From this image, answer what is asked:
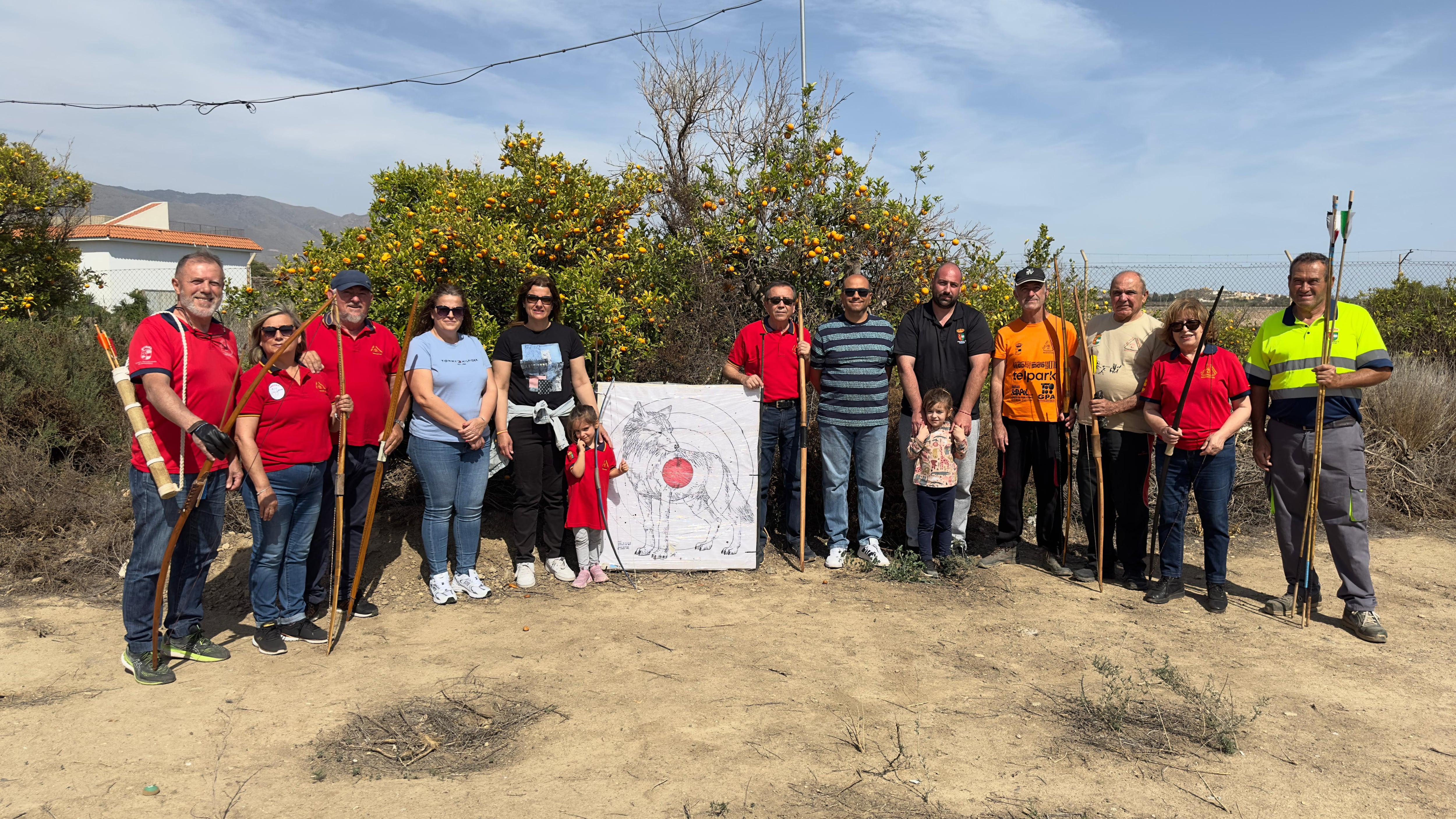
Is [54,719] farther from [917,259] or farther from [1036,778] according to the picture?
[917,259]

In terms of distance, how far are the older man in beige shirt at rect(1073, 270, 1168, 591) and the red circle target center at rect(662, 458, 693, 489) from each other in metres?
2.82

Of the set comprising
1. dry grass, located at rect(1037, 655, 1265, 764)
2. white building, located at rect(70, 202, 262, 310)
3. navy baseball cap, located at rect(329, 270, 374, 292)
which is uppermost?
white building, located at rect(70, 202, 262, 310)

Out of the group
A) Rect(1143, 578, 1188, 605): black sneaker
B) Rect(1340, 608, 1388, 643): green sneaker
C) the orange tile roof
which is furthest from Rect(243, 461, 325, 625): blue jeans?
the orange tile roof

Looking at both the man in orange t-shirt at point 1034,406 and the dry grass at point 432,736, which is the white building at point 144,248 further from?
the man in orange t-shirt at point 1034,406

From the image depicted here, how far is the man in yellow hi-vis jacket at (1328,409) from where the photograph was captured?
4.98 m

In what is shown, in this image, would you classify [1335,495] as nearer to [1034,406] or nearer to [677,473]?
[1034,406]

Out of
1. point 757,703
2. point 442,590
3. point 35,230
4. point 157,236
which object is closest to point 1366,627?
point 757,703

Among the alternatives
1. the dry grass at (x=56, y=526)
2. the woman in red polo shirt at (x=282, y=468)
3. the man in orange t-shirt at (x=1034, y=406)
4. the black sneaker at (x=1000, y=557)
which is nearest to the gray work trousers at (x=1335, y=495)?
the man in orange t-shirt at (x=1034, y=406)

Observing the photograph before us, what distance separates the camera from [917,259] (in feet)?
25.1

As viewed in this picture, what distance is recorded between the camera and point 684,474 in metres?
6.38

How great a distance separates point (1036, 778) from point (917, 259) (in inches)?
201

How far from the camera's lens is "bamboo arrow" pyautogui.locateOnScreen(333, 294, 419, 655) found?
4.90 meters

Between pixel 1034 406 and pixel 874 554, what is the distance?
5.10 ft

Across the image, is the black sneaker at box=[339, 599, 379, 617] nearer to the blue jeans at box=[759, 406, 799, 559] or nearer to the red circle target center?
the red circle target center
